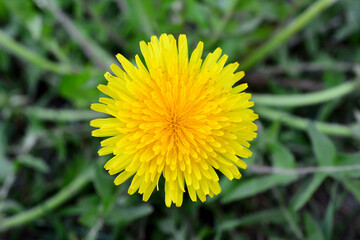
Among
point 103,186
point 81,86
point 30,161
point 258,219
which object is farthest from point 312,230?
point 30,161

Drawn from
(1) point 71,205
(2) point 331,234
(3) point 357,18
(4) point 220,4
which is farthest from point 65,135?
(3) point 357,18

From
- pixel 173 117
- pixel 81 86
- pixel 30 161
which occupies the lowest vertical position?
pixel 173 117

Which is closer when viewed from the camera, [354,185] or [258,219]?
[354,185]

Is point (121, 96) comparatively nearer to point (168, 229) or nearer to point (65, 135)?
point (168, 229)

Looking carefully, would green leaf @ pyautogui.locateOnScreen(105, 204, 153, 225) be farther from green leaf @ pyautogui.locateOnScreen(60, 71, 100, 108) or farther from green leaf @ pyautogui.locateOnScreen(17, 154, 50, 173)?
green leaf @ pyautogui.locateOnScreen(60, 71, 100, 108)

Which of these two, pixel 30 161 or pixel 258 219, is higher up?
pixel 30 161

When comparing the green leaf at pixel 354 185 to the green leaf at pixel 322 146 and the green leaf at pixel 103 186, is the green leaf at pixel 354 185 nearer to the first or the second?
the green leaf at pixel 322 146

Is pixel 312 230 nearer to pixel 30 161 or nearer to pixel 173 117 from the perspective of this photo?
pixel 173 117

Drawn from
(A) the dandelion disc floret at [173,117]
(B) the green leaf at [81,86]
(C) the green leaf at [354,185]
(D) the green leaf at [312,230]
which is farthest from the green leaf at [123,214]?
(C) the green leaf at [354,185]
